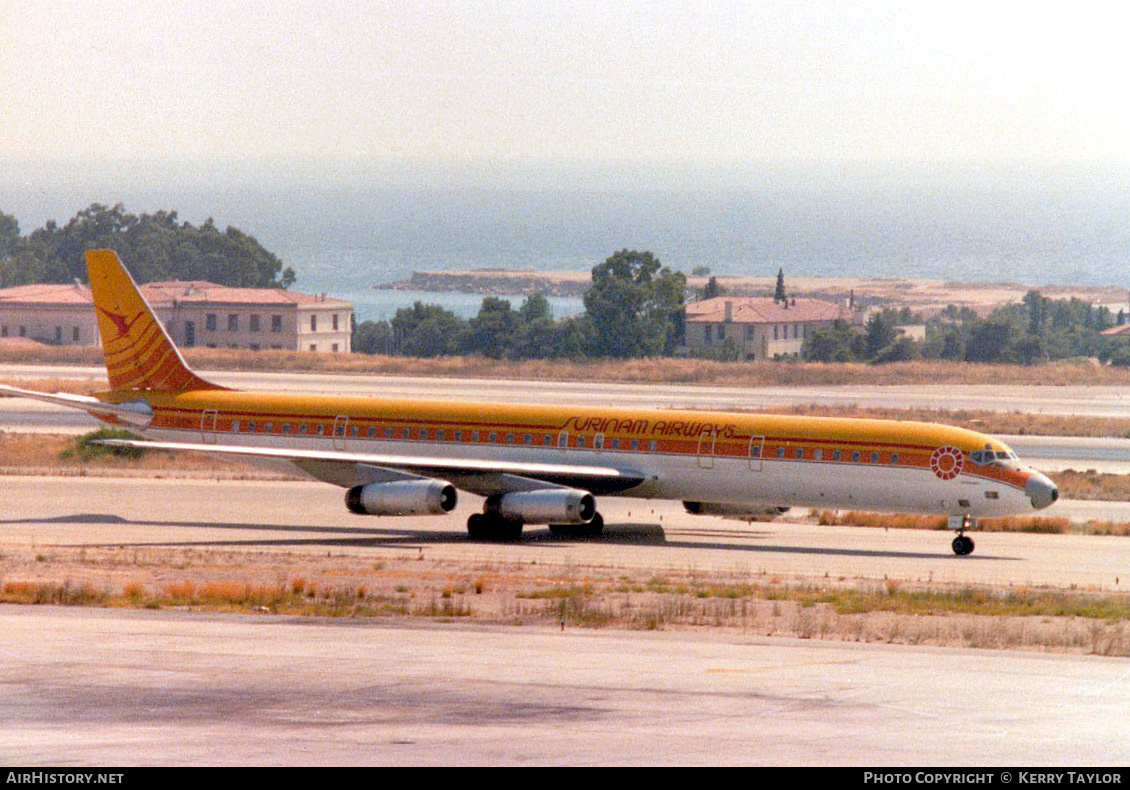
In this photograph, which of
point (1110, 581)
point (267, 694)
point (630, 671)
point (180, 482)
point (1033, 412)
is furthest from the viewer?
point (1033, 412)

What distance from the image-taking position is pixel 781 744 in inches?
709

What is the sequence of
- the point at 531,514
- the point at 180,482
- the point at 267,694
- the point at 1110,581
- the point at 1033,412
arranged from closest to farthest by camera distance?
the point at 267,694 → the point at 1110,581 → the point at 531,514 → the point at 180,482 → the point at 1033,412

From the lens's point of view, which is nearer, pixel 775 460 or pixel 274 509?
pixel 775 460

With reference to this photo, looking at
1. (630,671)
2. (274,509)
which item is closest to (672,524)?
(274,509)

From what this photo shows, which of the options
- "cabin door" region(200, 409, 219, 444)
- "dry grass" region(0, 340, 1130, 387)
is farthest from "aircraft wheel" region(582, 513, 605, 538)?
"dry grass" region(0, 340, 1130, 387)

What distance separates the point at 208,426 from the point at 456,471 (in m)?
8.55

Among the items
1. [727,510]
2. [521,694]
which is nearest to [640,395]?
[727,510]

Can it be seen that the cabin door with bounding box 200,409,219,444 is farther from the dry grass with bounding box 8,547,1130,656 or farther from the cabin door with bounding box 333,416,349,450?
the dry grass with bounding box 8,547,1130,656

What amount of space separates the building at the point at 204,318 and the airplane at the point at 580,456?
351 feet

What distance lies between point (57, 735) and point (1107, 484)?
4638cm

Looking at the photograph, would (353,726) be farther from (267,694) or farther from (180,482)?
(180,482)

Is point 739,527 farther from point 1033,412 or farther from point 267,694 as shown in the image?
point 1033,412

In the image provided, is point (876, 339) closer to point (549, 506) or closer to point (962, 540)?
point (962, 540)

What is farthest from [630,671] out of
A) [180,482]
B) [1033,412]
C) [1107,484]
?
[1033,412]
